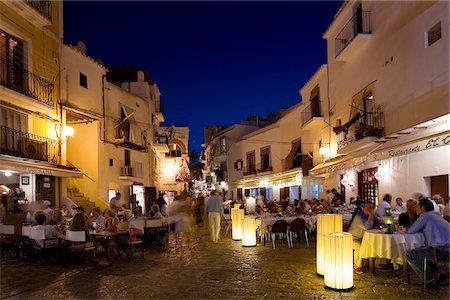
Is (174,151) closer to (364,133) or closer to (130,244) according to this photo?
(364,133)

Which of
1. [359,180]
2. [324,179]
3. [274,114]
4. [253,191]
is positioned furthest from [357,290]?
[274,114]

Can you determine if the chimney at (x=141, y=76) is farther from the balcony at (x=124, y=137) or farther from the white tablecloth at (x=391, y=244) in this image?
the white tablecloth at (x=391, y=244)

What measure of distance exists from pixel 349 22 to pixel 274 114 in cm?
2522

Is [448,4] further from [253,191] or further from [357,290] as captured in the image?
[253,191]

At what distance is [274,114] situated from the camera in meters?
42.2

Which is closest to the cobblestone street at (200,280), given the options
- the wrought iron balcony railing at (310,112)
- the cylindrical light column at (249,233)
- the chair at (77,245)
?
the chair at (77,245)

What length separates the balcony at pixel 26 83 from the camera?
14.1 meters

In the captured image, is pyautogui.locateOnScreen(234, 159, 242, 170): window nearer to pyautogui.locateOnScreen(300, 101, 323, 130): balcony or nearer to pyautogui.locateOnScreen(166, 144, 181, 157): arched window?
pyautogui.locateOnScreen(166, 144, 181, 157): arched window

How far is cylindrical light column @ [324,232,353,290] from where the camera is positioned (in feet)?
20.2

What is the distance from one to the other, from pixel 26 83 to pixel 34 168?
12.2 ft

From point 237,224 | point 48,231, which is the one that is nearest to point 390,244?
point 237,224

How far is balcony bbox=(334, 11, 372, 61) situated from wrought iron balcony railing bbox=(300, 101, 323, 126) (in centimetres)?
408

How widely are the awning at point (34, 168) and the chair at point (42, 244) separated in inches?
157

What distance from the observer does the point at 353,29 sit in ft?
54.7
